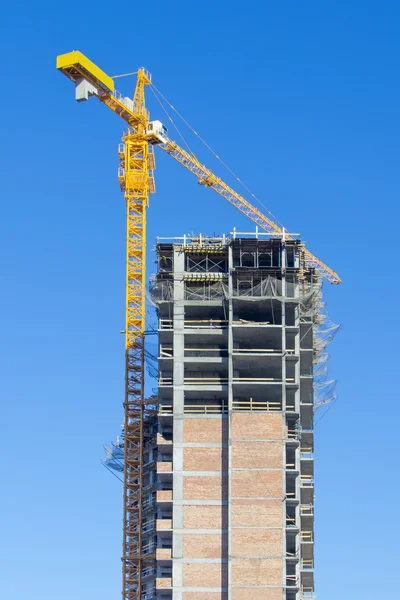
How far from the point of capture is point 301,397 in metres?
158

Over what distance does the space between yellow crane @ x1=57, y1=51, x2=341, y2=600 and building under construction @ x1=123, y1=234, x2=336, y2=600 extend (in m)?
8.69

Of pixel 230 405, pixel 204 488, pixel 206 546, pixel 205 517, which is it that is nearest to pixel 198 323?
pixel 230 405

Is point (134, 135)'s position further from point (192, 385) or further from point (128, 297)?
point (192, 385)

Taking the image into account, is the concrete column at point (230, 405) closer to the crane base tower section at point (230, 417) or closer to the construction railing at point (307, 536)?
the crane base tower section at point (230, 417)

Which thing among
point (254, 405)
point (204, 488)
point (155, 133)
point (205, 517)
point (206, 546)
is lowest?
point (206, 546)

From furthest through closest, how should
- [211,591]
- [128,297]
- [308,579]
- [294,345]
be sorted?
[128,297], [308,579], [294,345], [211,591]

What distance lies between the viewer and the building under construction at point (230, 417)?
140625 mm

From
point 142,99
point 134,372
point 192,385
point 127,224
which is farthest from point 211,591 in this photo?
point 142,99

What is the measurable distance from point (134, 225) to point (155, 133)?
10.6 m

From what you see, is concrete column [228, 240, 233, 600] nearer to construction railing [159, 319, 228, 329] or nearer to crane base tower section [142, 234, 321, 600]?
crane base tower section [142, 234, 321, 600]

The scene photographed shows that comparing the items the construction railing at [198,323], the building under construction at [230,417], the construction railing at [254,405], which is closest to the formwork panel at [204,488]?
the building under construction at [230,417]

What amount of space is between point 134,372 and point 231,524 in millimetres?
31377

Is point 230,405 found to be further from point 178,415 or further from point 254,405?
point 178,415

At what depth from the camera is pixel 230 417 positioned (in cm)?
14362
